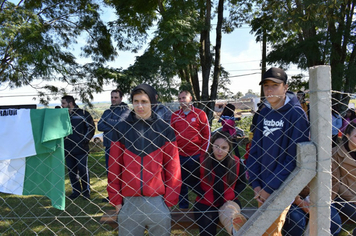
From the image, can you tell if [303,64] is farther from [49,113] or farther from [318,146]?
[49,113]

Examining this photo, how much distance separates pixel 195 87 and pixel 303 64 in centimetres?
404

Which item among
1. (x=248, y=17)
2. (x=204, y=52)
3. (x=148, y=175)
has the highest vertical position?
(x=248, y=17)

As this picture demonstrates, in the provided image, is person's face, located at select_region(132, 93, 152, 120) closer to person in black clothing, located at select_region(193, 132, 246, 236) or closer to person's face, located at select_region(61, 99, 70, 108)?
person in black clothing, located at select_region(193, 132, 246, 236)

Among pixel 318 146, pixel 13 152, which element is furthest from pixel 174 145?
pixel 13 152

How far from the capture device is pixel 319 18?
611cm

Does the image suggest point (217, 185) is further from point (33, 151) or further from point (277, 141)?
point (33, 151)

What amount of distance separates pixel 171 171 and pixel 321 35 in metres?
6.69

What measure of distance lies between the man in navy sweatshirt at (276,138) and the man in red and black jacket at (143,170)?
2.23 ft

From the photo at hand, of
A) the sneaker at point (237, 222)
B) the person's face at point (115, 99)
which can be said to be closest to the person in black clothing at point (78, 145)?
the person's face at point (115, 99)

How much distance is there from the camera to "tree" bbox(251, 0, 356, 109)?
6180 mm

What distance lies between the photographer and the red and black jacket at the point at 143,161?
2.02 m

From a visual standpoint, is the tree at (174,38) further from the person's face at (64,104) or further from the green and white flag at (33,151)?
the green and white flag at (33,151)

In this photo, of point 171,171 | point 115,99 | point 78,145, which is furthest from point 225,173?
point 78,145

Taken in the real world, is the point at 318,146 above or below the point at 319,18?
below
